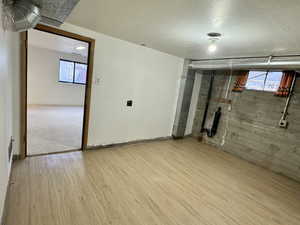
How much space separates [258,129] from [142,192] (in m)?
2.86

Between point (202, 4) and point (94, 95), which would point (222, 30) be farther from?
point (94, 95)

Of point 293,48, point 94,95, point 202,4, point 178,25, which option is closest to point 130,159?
point 94,95

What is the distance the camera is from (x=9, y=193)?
5.92ft

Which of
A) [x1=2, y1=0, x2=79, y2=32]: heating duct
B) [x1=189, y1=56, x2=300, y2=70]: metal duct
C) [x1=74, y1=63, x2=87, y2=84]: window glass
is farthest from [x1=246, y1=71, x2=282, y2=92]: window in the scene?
[x1=74, y1=63, x2=87, y2=84]: window glass

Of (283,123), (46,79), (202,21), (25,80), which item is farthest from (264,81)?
(46,79)

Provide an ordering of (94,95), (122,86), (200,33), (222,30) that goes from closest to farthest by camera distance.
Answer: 1. (222,30)
2. (200,33)
3. (94,95)
4. (122,86)

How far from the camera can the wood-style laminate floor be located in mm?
1710

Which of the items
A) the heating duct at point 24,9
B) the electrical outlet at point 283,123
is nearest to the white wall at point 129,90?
the heating duct at point 24,9

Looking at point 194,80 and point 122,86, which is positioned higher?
point 194,80

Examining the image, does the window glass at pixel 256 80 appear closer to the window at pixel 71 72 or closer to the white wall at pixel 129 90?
the white wall at pixel 129 90

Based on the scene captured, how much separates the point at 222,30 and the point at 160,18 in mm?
771

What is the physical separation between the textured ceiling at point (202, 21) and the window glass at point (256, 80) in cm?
85

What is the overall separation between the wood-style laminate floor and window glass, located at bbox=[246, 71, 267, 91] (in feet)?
5.59

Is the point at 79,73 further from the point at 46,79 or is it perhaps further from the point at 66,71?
the point at 46,79
